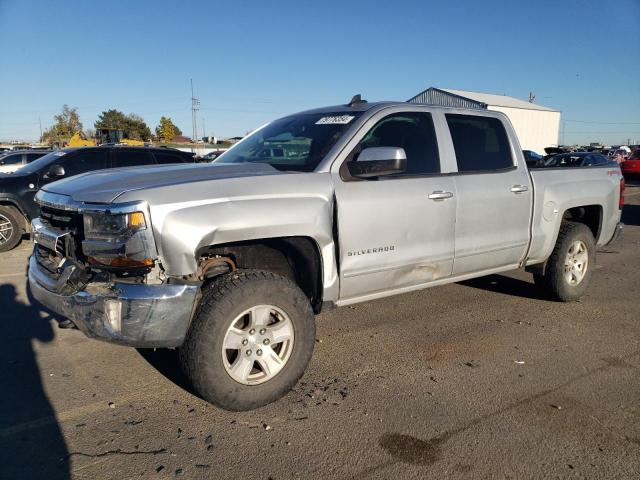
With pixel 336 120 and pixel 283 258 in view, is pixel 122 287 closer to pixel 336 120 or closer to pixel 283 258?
pixel 283 258

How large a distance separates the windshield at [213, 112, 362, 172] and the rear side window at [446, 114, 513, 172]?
41.5 inches

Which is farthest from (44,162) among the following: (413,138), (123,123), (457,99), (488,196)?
(123,123)

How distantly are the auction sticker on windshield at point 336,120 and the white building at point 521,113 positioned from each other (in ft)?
133

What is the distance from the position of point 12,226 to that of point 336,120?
23.3 feet

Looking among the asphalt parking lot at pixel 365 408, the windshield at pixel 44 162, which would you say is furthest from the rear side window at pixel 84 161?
the asphalt parking lot at pixel 365 408

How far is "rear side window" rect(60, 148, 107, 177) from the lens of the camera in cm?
888

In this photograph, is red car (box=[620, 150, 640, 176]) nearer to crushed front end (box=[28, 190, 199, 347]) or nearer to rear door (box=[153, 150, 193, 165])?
rear door (box=[153, 150, 193, 165])

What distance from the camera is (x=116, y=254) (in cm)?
284

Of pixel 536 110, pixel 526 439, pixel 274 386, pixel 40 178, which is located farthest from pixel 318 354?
pixel 536 110

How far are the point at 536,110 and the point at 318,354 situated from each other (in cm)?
5237

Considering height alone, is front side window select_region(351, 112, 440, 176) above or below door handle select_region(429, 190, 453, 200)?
above

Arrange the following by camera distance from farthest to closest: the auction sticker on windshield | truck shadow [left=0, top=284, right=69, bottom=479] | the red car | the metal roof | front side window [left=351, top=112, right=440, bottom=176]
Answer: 1. the metal roof
2. the red car
3. front side window [left=351, top=112, right=440, bottom=176]
4. the auction sticker on windshield
5. truck shadow [left=0, top=284, right=69, bottom=479]

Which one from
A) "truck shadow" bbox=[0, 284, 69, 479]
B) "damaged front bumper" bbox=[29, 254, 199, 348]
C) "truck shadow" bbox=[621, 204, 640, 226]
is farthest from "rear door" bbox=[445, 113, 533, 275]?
"truck shadow" bbox=[621, 204, 640, 226]

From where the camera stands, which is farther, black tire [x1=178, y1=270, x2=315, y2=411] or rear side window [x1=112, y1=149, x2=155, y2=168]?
rear side window [x1=112, y1=149, x2=155, y2=168]
